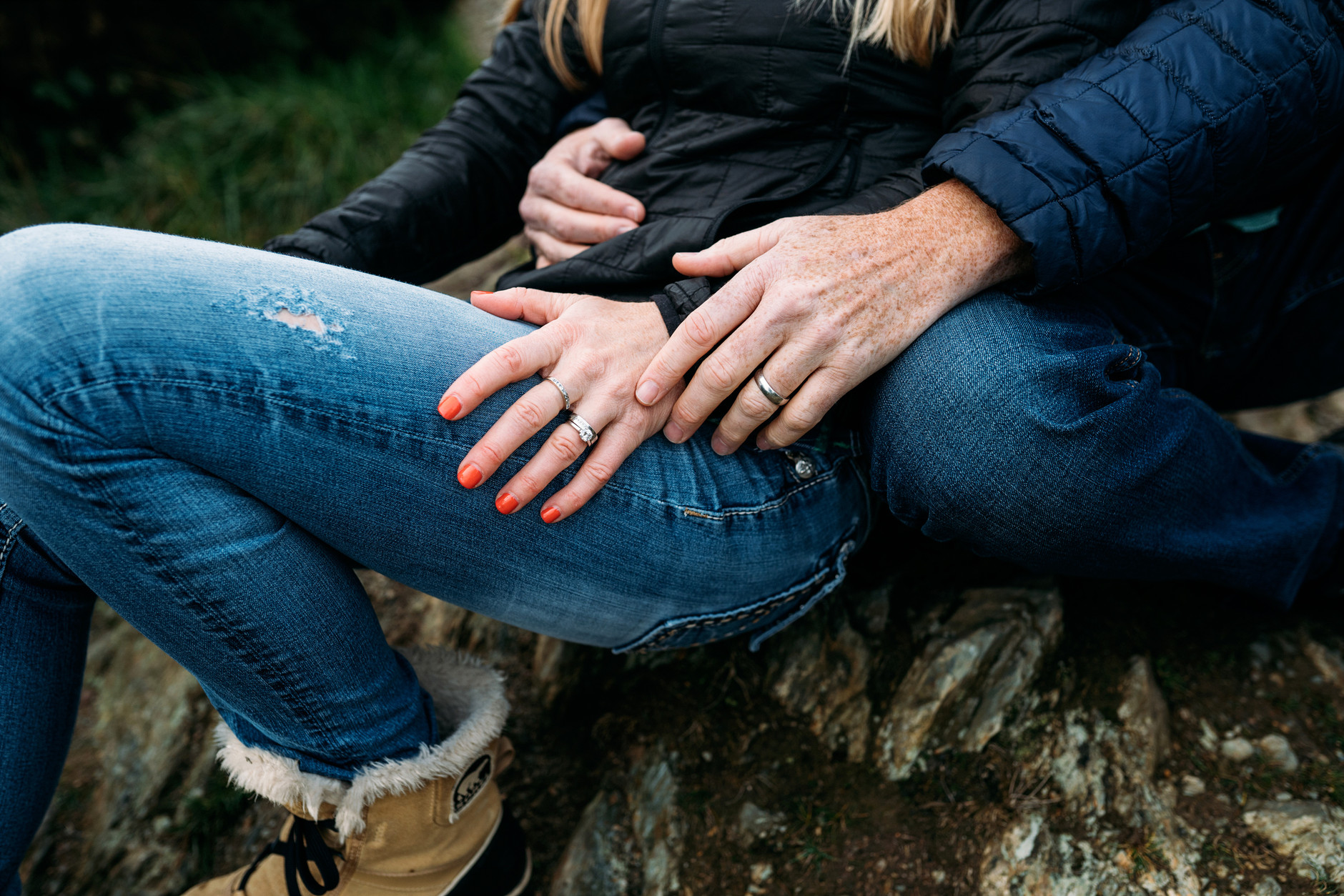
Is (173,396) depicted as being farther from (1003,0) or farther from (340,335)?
(1003,0)

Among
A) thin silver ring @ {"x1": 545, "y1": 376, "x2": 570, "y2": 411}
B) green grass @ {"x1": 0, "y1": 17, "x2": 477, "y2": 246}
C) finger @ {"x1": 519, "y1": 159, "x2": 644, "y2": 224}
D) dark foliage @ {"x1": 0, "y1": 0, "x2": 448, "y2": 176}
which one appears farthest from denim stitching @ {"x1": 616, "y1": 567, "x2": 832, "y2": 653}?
dark foliage @ {"x1": 0, "y1": 0, "x2": 448, "y2": 176}

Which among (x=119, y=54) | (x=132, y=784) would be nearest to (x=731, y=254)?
(x=132, y=784)

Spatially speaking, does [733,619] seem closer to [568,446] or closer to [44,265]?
[568,446]

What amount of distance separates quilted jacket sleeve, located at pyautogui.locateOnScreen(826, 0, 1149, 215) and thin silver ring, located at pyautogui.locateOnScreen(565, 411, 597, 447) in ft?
1.73

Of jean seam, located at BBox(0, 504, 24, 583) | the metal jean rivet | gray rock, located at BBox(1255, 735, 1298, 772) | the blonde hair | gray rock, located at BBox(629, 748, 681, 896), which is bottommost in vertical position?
gray rock, located at BBox(629, 748, 681, 896)

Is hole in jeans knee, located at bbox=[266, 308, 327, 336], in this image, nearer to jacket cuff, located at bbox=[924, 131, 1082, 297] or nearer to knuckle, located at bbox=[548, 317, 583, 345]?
knuckle, located at bbox=[548, 317, 583, 345]

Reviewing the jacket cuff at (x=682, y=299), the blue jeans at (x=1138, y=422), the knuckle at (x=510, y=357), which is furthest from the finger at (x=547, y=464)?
the blue jeans at (x=1138, y=422)

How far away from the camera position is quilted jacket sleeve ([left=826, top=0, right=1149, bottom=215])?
1.22 meters

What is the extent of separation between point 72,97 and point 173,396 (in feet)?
15.0

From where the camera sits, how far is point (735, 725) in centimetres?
168

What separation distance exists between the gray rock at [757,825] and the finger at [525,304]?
1.03 meters

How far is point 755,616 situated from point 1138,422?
66 cm

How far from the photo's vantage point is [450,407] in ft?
3.36

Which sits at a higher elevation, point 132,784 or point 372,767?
point 372,767
